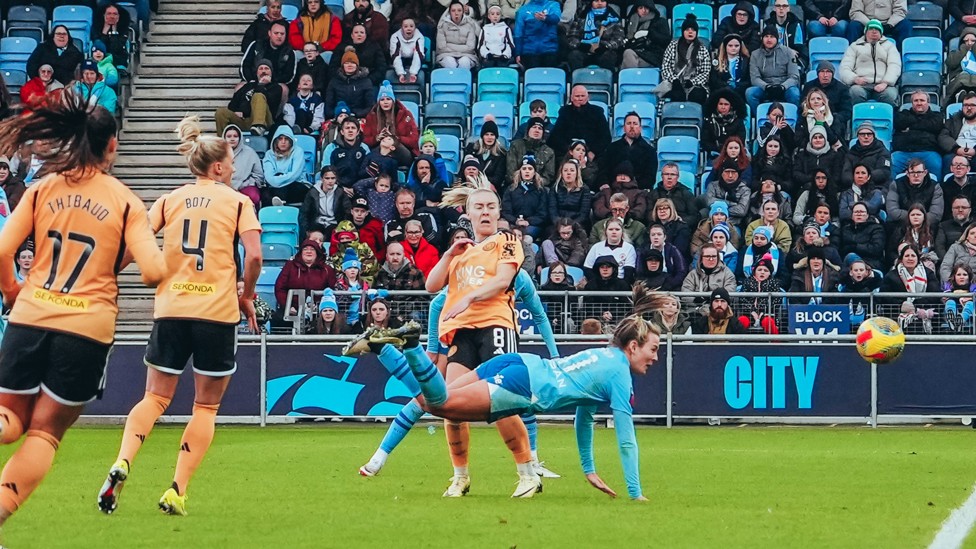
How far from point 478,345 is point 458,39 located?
604 inches

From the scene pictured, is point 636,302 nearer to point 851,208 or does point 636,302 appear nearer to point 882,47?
point 851,208

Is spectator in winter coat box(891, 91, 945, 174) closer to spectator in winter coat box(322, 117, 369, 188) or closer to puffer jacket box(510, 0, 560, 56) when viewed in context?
puffer jacket box(510, 0, 560, 56)

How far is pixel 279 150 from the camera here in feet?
76.4

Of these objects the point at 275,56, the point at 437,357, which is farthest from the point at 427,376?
the point at 275,56

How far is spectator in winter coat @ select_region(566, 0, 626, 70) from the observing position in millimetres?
25172

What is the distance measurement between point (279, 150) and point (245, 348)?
4772 millimetres

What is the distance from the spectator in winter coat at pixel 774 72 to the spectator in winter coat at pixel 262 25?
25.6 ft

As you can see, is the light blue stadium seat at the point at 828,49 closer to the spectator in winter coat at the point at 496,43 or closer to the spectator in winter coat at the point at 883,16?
the spectator in winter coat at the point at 883,16

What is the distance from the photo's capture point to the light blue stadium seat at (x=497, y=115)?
24.6m

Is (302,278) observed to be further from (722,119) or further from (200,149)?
(200,149)

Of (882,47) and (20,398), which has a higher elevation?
(882,47)

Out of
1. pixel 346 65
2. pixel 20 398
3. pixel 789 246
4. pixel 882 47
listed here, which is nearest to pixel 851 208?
pixel 789 246

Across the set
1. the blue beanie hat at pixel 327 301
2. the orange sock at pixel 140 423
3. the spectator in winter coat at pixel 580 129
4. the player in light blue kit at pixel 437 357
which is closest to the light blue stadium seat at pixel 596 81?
the spectator in winter coat at pixel 580 129

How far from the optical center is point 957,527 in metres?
8.66
